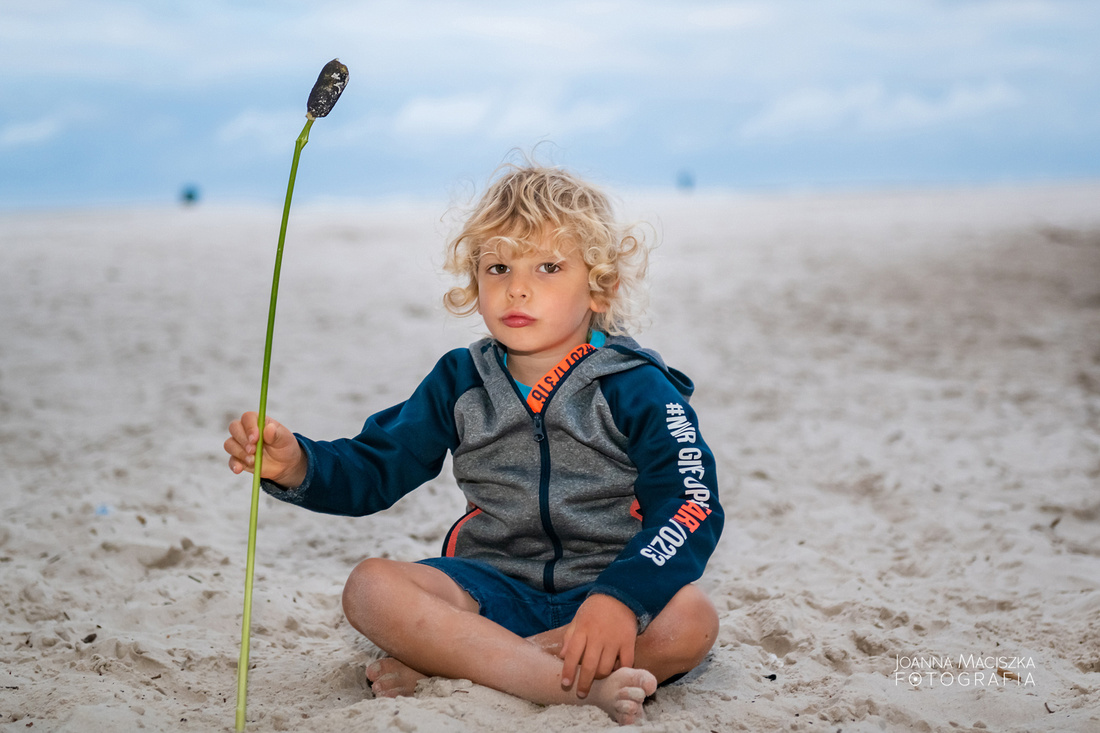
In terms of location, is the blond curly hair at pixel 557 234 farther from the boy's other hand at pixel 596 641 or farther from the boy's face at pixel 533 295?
the boy's other hand at pixel 596 641

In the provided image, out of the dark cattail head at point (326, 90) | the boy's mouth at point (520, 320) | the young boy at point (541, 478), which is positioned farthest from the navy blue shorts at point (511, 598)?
the dark cattail head at point (326, 90)

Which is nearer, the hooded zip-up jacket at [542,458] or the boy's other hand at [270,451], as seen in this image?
the boy's other hand at [270,451]

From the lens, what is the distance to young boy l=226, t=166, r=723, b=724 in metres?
1.84

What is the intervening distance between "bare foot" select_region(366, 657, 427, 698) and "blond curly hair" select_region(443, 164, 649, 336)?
0.82m

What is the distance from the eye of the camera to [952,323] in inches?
246

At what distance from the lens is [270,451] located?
189cm

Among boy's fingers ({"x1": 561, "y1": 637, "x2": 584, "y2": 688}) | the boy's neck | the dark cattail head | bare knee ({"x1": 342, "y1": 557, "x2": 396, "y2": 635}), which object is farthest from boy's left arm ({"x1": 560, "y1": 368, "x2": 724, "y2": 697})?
the dark cattail head

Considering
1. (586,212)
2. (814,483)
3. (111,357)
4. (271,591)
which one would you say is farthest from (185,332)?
(586,212)

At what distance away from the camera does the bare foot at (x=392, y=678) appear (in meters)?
1.98

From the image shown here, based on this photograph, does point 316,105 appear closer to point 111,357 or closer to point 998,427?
point 998,427

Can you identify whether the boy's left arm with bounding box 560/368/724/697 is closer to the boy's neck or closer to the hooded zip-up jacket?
the hooded zip-up jacket

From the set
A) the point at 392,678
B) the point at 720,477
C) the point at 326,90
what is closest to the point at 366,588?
the point at 392,678

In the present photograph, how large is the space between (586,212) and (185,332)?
4.36 meters

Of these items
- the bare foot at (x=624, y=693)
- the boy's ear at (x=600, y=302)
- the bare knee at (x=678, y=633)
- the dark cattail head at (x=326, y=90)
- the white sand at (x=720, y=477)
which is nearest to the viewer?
the dark cattail head at (x=326, y=90)
